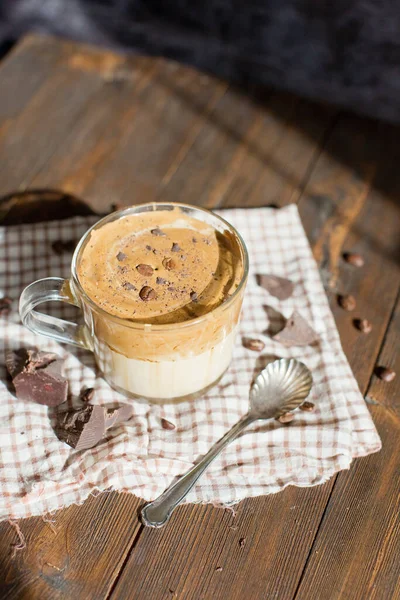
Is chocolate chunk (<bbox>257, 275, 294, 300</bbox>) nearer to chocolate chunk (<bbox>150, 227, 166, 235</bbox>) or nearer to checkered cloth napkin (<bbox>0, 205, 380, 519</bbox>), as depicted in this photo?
checkered cloth napkin (<bbox>0, 205, 380, 519</bbox>)

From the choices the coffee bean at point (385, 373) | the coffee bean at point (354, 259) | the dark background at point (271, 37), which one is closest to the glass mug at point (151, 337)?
the coffee bean at point (385, 373)

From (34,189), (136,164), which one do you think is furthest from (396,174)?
(34,189)

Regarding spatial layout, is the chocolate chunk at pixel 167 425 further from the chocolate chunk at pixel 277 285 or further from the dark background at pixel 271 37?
the dark background at pixel 271 37

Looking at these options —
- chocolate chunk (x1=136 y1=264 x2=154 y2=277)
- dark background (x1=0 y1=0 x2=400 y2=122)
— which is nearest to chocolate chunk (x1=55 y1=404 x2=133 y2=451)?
chocolate chunk (x1=136 y1=264 x2=154 y2=277)

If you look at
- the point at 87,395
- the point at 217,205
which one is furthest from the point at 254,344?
the point at 217,205

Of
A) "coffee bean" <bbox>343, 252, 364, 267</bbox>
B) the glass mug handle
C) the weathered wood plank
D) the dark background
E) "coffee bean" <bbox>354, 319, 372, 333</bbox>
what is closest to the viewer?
the weathered wood plank

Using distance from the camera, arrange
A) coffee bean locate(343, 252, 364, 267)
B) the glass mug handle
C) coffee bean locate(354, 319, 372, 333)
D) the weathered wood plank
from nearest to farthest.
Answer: the weathered wood plank < the glass mug handle < coffee bean locate(354, 319, 372, 333) < coffee bean locate(343, 252, 364, 267)
